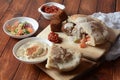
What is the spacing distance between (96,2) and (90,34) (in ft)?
1.71

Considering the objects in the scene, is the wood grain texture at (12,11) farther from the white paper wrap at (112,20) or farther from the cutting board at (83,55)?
the white paper wrap at (112,20)

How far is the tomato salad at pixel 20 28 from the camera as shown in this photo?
1.50 m

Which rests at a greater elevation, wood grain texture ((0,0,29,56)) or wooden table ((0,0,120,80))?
wooden table ((0,0,120,80))

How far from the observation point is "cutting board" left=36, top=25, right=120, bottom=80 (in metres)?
1.23

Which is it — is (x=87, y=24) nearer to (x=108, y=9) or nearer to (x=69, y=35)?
(x=69, y=35)

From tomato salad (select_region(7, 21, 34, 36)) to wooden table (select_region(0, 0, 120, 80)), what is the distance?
4 centimetres

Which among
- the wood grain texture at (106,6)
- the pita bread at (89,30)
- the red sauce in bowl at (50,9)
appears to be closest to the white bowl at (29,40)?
the pita bread at (89,30)

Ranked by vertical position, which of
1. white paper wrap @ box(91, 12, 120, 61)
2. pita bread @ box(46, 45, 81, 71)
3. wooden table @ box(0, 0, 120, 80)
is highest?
pita bread @ box(46, 45, 81, 71)

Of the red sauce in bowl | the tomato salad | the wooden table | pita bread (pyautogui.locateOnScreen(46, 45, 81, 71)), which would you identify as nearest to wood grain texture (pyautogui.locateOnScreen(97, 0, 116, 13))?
the wooden table

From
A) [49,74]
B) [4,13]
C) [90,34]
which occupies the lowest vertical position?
[4,13]

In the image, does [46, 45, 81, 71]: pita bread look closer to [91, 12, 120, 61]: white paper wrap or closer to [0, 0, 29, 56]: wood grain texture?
[91, 12, 120, 61]: white paper wrap

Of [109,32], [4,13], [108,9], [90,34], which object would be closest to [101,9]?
[108,9]

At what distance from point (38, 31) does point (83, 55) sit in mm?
351

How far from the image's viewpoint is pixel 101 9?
68.2 inches
